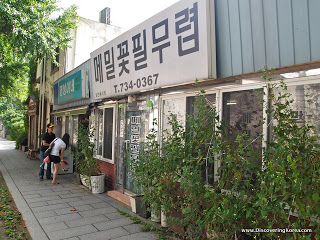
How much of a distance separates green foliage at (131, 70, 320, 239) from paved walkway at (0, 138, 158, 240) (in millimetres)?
1070

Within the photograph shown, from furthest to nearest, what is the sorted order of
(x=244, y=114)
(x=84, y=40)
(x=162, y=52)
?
(x=84, y=40)
(x=162, y=52)
(x=244, y=114)

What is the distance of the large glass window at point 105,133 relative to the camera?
7829mm

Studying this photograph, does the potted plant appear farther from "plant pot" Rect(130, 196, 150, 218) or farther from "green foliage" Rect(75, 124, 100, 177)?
"plant pot" Rect(130, 196, 150, 218)

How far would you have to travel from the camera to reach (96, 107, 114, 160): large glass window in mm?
7829

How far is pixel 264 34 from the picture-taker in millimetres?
3227

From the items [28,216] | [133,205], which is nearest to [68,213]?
[28,216]

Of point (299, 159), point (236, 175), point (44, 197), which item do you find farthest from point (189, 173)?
point (44, 197)

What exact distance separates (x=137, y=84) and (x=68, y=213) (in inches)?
124

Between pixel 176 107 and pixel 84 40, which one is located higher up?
pixel 84 40

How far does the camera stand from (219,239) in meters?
2.96

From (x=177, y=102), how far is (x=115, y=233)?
2.66m

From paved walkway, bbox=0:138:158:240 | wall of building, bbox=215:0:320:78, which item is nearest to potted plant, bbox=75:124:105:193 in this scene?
paved walkway, bbox=0:138:158:240

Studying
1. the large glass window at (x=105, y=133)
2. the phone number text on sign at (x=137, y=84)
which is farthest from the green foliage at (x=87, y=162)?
Result: the phone number text on sign at (x=137, y=84)

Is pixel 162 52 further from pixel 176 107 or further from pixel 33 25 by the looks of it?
pixel 33 25
